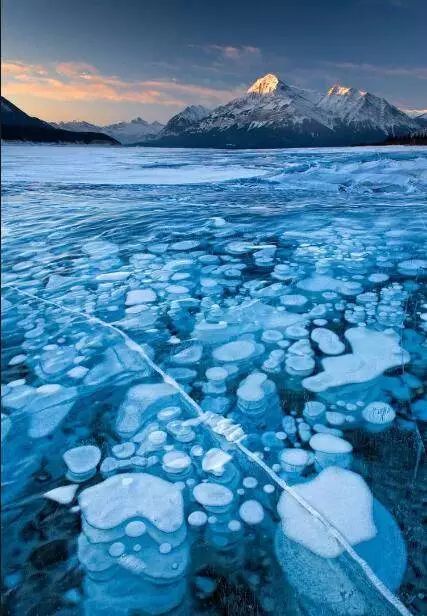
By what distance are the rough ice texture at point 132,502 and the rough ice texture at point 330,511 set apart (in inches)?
14.0

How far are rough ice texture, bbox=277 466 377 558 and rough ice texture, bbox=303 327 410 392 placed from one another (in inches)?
19.5

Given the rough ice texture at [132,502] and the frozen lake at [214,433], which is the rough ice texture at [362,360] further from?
the rough ice texture at [132,502]

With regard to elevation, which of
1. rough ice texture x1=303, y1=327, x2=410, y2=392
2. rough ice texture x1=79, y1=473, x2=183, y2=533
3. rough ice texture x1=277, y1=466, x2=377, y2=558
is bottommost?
rough ice texture x1=79, y1=473, x2=183, y2=533

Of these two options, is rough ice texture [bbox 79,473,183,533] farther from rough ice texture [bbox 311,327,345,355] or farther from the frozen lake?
rough ice texture [bbox 311,327,345,355]

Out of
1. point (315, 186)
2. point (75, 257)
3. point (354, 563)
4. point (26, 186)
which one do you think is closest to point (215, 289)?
point (75, 257)

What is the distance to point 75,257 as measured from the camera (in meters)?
3.53

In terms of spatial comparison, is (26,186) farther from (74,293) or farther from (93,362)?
(93,362)

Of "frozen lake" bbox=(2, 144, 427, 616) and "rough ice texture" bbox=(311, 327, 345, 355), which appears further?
"rough ice texture" bbox=(311, 327, 345, 355)

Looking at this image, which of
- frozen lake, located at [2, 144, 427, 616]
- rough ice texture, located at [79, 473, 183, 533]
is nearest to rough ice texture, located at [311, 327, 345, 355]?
frozen lake, located at [2, 144, 427, 616]

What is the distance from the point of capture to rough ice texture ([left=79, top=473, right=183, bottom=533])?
1243 millimetres

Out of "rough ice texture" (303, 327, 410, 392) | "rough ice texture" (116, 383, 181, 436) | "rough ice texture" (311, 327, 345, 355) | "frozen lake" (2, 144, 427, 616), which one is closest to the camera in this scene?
"frozen lake" (2, 144, 427, 616)

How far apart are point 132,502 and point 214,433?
1.35 ft

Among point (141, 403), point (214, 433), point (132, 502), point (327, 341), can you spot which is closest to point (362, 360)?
point (327, 341)

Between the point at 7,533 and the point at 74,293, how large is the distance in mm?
1757
